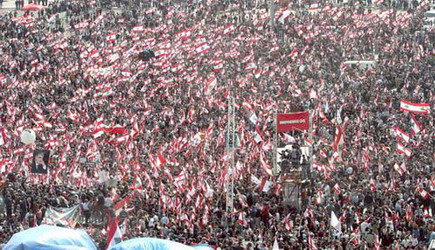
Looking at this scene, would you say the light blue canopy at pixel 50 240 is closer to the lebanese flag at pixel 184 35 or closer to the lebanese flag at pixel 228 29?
the lebanese flag at pixel 184 35

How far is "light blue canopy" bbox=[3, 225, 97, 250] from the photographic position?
19.1ft

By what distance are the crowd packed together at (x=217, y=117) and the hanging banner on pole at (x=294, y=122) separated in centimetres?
44

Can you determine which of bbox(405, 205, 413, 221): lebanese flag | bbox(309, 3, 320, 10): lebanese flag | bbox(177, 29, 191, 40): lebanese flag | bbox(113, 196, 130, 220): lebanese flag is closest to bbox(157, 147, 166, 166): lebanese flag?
bbox(113, 196, 130, 220): lebanese flag

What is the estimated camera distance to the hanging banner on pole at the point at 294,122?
110 feet

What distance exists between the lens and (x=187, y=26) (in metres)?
66.4

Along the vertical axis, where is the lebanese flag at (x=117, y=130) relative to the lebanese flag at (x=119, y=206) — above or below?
below

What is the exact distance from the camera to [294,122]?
110 feet

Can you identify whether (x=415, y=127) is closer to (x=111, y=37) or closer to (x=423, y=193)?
(x=423, y=193)

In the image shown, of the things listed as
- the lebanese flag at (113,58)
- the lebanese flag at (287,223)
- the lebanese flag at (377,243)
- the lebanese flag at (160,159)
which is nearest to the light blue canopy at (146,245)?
the lebanese flag at (377,243)

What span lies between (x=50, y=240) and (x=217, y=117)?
3610 centimetres

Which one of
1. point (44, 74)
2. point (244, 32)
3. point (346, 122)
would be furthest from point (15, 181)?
point (244, 32)

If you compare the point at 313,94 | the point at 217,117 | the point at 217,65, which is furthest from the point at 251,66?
the point at 217,117

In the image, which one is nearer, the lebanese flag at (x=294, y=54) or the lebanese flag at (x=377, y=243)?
the lebanese flag at (x=377, y=243)

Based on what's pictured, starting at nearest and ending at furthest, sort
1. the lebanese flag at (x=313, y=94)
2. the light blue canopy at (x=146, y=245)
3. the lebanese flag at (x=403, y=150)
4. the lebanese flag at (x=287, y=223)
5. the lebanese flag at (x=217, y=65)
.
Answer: the light blue canopy at (x=146, y=245) → the lebanese flag at (x=287, y=223) → the lebanese flag at (x=403, y=150) → the lebanese flag at (x=313, y=94) → the lebanese flag at (x=217, y=65)
